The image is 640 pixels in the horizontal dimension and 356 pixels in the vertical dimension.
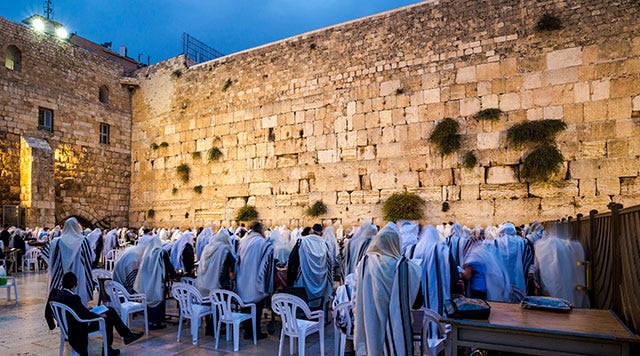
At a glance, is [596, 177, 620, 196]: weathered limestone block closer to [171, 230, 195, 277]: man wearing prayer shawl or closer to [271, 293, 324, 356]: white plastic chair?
[271, 293, 324, 356]: white plastic chair

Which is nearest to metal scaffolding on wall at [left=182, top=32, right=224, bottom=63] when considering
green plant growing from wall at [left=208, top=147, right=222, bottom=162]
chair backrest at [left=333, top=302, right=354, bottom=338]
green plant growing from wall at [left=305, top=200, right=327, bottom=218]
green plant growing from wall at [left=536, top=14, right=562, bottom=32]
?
green plant growing from wall at [left=208, top=147, right=222, bottom=162]

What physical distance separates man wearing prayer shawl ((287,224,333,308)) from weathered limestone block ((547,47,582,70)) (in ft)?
26.3

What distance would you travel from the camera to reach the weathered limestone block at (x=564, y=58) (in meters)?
10.3

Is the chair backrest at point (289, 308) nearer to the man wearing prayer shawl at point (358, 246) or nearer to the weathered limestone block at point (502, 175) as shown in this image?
the man wearing prayer shawl at point (358, 246)

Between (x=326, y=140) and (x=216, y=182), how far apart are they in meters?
4.67

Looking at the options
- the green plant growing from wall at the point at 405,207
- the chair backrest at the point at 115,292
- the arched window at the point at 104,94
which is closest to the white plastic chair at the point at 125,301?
the chair backrest at the point at 115,292

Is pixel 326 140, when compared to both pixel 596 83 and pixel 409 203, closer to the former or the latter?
pixel 409 203

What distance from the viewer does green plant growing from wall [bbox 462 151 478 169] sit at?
1108 centimetres

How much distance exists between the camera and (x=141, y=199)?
58.4 ft

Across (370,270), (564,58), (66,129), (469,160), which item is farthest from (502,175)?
(66,129)

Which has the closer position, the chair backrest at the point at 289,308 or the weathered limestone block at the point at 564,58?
the chair backrest at the point at 289,308

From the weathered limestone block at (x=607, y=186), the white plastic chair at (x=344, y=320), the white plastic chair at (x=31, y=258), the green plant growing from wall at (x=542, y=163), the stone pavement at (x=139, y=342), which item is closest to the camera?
the white plastic chair at (x=344, y=320)

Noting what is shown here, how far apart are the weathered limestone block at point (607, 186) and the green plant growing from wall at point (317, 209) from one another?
7059 mm

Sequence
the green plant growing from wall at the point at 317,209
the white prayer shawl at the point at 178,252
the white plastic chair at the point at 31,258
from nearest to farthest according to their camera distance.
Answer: the white prayer shawl at the point at 178,252, the white plastic chair at the point at 31,258, the green plant growing from wall at the point at 317,209
